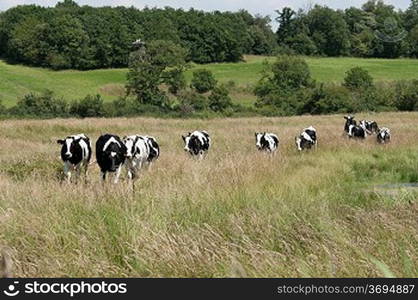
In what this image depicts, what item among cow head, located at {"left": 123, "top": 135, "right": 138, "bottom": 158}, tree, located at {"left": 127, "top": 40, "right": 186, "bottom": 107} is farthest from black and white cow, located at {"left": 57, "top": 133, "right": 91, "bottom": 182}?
tree, located at {"left": 127, "top": 40, "right": 186, "bottom": 107}

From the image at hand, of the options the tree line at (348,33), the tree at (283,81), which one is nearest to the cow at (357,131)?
the tree at (283,81)

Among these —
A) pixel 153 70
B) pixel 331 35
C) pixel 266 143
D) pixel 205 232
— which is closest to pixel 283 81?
pixel 153 70

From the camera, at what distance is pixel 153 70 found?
272 ft

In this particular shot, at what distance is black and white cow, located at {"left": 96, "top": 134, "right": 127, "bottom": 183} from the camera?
1633 centimetres

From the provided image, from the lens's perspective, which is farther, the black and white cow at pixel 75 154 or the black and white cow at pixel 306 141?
the black and white cow at pixel 306 141

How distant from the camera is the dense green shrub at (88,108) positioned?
2494 inches

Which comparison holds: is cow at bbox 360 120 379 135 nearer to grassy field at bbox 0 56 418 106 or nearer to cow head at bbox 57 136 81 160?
cow head at bbox 57 136 81 160

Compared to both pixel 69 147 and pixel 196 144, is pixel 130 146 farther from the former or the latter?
pixel 196 144

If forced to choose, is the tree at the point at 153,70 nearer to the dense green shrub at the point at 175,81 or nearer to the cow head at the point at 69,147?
the dense green shrub at the point at 175,81

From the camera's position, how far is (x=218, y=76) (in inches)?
4067

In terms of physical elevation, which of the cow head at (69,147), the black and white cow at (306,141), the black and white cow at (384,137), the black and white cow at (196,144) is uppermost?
the cow head at (69,147)

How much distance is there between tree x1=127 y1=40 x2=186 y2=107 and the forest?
24170 mm

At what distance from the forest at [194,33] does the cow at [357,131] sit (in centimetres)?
8165

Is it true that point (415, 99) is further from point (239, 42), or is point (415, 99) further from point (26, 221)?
point (26, 221)
